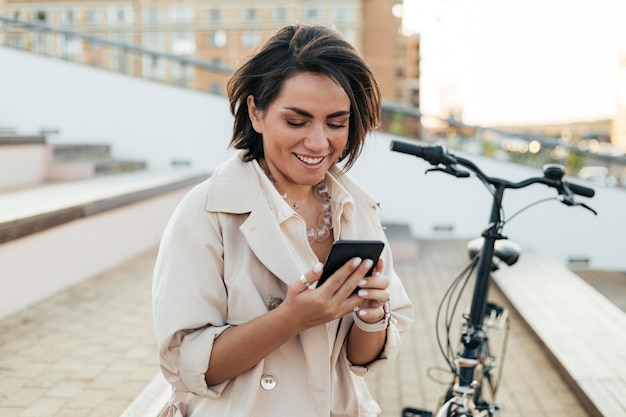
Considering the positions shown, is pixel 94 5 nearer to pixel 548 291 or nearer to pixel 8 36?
pixel 8 36

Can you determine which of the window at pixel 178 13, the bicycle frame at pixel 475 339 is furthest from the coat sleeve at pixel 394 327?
the window at pixel 178 13

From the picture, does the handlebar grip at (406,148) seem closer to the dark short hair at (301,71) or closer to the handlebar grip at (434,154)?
the handlebar grip at (434,154)

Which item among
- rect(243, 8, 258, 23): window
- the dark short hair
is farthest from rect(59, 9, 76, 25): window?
the dark short hair

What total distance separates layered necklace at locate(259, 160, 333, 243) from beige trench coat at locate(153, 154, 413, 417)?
0.10 metres

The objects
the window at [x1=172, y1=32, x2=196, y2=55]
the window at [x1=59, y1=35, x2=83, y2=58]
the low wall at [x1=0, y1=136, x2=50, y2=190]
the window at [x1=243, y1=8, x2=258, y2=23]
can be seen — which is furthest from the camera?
the window at [x1=172, y1=32, x2=196, y2=55]

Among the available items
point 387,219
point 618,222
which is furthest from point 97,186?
point 618,222

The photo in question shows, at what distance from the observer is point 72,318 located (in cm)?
427

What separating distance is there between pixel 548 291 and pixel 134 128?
566 centimetres

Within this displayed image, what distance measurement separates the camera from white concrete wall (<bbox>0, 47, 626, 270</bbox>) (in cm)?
877

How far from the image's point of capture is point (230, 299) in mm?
1649

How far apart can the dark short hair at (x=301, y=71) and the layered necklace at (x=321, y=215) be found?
0.29 ft

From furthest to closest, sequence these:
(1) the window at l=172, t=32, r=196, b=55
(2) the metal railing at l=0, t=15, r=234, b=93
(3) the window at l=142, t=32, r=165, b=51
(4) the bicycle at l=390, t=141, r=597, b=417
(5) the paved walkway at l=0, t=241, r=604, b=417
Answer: (1) the window at l=172, t=32, r=196, b=55
(3) the window at l=142, t=32, r=165, b=51
(2) the metal railing at l=0, t=15, r=234, b=93
(5) the paved walkway at l=0, t=241, r=604, b=417
(4) the bicycle at l=390, t=141, r=597, b=417

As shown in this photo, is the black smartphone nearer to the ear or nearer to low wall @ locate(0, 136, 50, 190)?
the ear

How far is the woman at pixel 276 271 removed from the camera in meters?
1.58
